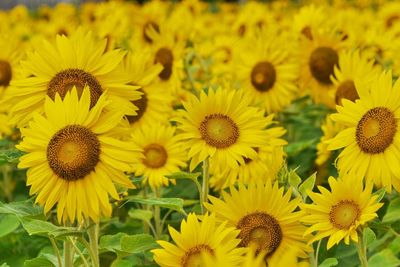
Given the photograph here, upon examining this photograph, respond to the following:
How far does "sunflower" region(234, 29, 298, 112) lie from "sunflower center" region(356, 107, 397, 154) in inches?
75.4

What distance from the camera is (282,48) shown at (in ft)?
15.9

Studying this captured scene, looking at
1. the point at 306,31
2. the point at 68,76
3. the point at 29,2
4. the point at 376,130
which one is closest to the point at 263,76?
the point at 306,31

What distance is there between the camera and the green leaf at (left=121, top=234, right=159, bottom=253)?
270 cm

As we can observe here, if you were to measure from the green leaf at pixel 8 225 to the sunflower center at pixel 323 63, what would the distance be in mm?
1963

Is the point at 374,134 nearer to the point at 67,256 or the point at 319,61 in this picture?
the point at 67,256

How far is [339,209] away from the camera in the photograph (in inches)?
98.0

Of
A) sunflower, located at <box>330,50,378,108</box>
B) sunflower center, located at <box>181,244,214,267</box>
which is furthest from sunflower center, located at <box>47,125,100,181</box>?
sunflower, located at <box>330,50,378,108</box>

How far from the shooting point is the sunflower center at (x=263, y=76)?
476 cm

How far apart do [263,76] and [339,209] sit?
7.70ft

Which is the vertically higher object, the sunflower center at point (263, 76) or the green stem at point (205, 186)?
the sunflower center at point (263, 76)

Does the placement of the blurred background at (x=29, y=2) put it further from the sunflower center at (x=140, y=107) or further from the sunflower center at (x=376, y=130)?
the sunflower center at (x=376, y=130)

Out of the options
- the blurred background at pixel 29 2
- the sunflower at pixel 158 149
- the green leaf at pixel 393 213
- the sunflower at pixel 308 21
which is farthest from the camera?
the blurred background at pixel 29 2

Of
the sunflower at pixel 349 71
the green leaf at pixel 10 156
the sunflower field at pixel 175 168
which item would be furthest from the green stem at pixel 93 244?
the sunflower at pixel 349 71

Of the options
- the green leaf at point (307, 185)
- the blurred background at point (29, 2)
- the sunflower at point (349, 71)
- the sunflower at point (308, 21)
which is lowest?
the green leaf at point (307, 185)
